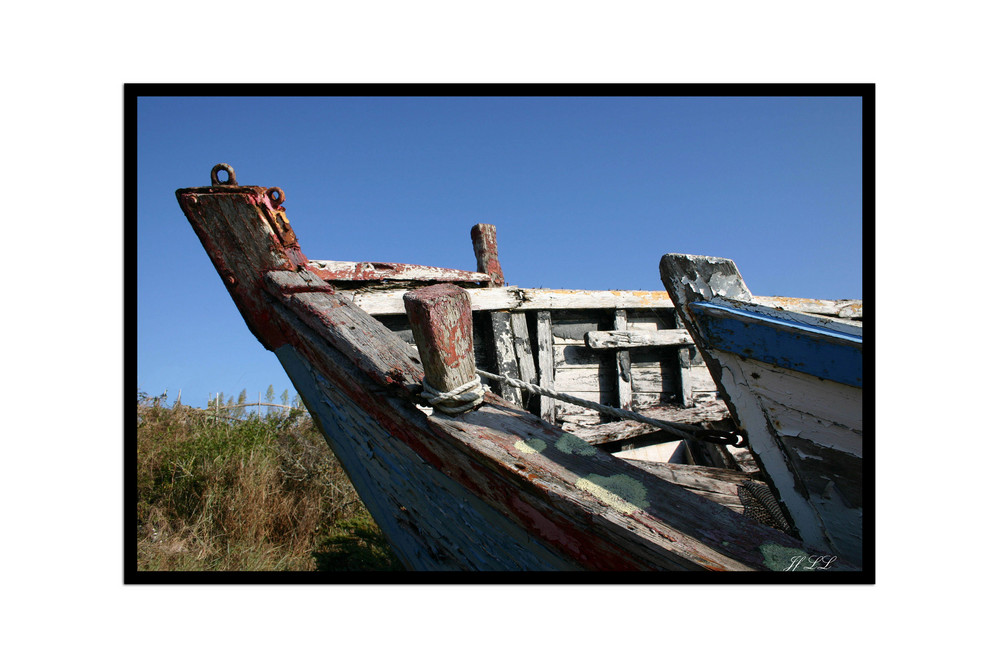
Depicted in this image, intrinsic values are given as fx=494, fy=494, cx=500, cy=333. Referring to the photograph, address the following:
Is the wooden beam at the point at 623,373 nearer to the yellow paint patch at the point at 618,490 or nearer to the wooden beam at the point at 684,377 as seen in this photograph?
the wooden beam at the point at 684,377

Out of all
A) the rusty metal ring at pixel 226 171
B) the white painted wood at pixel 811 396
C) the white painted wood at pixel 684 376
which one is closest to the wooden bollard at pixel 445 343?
the white painted wood at pixel 811 396

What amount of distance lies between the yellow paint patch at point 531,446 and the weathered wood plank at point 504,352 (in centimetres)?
167

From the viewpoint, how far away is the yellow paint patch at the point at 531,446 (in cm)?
116

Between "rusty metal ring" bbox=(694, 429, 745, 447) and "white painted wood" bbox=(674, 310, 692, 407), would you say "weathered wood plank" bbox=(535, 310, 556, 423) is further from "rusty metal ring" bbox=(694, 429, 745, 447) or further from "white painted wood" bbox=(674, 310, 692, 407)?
"rusty metal ring" bbox=(694, 429, 745, 447)

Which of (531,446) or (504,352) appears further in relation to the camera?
(504,352)

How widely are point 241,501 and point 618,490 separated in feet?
13.8

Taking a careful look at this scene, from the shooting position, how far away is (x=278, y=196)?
185 centimetres

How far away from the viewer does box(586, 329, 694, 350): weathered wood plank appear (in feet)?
10.6

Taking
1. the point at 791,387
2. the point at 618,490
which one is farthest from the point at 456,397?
the point at 791,387

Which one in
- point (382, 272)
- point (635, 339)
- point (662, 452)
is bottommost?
point (662, 452)

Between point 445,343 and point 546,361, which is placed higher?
point 445,343

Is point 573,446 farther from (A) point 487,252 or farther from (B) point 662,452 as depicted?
(B) point 662,452

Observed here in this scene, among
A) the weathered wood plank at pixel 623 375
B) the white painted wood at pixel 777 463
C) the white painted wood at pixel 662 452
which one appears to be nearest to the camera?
the white painted wood at pixel 777 463
